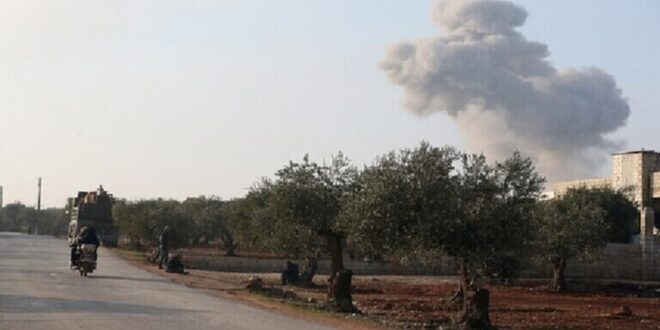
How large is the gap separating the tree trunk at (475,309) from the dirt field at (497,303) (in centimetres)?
117

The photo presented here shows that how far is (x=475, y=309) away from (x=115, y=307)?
10026 millimetres

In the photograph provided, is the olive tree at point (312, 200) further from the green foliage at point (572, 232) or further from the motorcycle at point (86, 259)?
the green foliage at point (572, 232)

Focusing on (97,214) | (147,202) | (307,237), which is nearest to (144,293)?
(307,237)

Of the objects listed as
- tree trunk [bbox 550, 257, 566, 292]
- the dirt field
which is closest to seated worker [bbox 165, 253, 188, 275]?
the dirt field

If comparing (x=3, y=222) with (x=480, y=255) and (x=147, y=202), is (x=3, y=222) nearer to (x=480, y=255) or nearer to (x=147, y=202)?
(x=147, y=202)

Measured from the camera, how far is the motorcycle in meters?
32.7

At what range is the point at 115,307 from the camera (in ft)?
69.3

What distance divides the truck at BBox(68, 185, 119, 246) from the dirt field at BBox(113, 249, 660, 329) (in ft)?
98.8

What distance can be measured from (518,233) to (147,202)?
192 feet

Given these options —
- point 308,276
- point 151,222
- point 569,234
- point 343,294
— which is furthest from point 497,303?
point 151,222

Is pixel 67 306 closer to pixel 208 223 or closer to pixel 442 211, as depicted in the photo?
pixel 442 211

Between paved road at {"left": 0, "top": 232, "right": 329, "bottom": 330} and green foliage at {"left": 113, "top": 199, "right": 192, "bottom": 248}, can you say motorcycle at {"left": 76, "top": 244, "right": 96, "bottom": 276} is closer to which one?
paved road at {"left": 0, "top": 232, "right": 329, "bottom": 330}

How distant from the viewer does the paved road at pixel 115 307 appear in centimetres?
1802


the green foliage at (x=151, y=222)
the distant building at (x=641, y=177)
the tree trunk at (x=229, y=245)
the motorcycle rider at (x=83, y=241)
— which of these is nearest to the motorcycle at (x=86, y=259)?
the motorcycle rider at (x=83, y=241)
